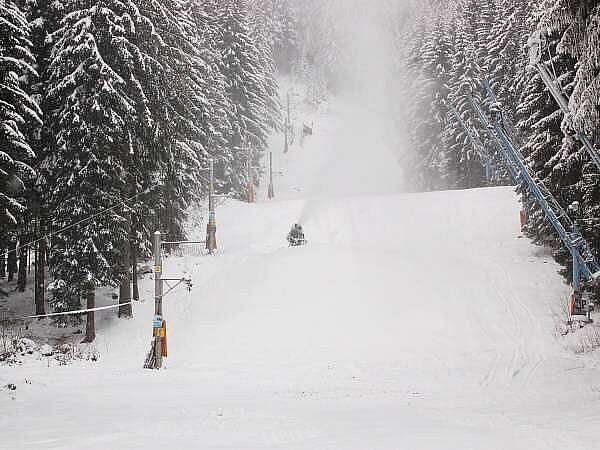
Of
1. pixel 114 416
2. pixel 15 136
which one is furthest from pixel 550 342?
pixel 15 136

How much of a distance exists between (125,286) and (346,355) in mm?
9595

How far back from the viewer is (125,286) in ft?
73.0

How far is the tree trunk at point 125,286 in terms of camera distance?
2133 centimetres

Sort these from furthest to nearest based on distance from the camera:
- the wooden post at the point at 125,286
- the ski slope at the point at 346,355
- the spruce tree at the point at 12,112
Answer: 1. the wooden post at the point at 125,286
2. the spruce tree at the point at 12,112
3. the ski slope at the point at 346,355

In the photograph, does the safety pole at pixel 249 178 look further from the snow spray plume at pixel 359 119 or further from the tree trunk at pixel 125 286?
the tree trunk at pixel 125 286

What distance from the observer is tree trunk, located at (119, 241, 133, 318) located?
2133cm

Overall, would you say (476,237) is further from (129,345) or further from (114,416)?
(114,416)

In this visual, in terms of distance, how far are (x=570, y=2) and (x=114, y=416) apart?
11.0m

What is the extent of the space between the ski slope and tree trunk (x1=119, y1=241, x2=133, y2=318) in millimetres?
496

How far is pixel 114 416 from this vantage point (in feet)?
32.3

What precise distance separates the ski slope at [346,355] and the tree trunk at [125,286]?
19.5 inches

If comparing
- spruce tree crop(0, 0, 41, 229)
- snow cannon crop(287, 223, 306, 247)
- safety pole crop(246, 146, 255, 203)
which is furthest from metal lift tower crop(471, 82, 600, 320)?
safety pole crop(246, 146, 255, 203)

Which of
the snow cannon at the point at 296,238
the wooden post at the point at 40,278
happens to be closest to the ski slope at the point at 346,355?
the snow cannon at the point at 296,238

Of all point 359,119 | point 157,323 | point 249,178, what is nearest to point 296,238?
point 157,323
